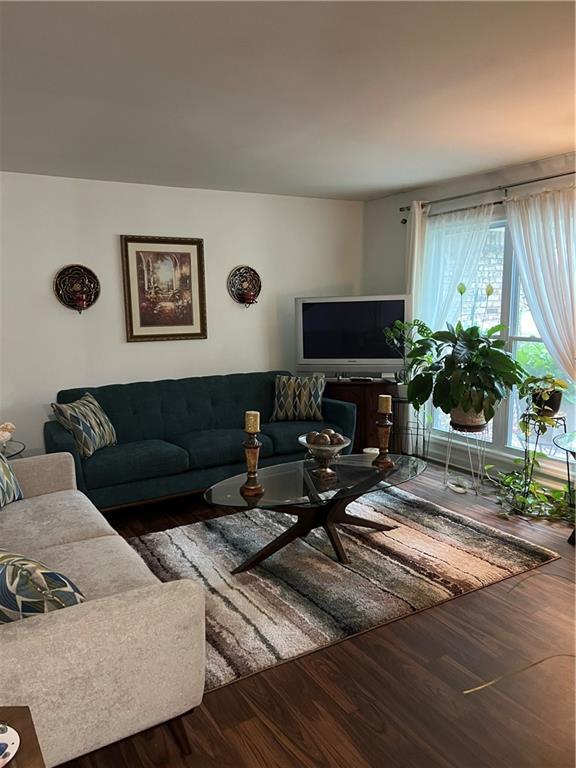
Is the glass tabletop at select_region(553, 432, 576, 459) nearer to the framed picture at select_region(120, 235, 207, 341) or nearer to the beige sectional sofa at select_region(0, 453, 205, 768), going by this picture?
the beige sectional sofa at select_region(0, 453, 205, 768)

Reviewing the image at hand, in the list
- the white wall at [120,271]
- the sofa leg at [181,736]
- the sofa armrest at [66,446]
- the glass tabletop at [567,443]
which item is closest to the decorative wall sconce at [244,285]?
the white wall at [120,271]

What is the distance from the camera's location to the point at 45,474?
10.3 ft

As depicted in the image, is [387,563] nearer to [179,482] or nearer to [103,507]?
[179,482]

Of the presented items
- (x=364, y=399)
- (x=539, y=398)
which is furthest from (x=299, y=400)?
(x=539, y=398)

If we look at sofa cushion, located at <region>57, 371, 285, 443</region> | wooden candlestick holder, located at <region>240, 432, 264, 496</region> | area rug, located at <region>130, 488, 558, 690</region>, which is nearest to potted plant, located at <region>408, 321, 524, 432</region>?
area rug, located at <region>130, 488, 558, 690</region>

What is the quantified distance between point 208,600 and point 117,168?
2.98 meters

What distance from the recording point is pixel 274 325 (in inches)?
212

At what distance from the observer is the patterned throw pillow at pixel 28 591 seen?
1521 millimetres

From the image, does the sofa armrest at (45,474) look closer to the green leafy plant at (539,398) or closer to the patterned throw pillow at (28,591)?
the patterned throw pillow at (28,591)

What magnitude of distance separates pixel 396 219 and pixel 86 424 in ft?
11.3

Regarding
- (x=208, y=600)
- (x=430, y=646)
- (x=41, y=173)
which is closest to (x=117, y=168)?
(x=41, y=173)

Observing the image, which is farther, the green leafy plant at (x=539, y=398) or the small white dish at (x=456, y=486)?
the small white dish at (x=456, y=486)

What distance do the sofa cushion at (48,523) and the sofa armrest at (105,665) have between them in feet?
3.19

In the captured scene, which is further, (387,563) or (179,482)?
(179,482)
